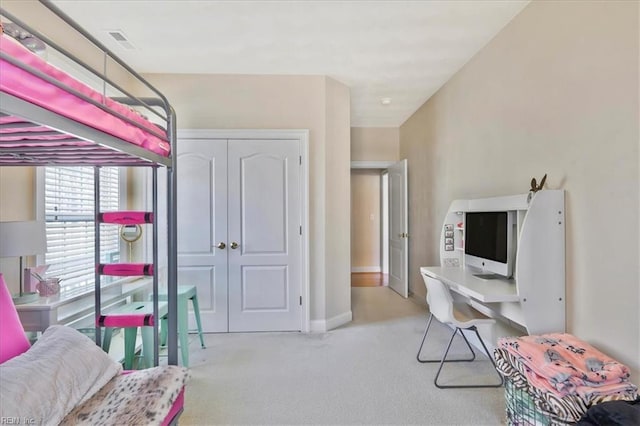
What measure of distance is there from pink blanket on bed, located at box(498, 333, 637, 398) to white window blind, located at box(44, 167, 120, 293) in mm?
2809

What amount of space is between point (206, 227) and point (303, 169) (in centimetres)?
117

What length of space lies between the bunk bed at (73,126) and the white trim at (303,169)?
1.34m

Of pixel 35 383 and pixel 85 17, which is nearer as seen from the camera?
pixel 35 383

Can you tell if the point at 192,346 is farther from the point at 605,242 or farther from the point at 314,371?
the point at 605,242

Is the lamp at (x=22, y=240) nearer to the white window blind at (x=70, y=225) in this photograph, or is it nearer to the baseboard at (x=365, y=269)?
the white window blind at (x=70, y=225)

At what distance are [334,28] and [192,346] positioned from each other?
3.02m

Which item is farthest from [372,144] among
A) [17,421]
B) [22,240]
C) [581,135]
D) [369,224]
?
[17,421]

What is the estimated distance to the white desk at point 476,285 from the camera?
1.99 m

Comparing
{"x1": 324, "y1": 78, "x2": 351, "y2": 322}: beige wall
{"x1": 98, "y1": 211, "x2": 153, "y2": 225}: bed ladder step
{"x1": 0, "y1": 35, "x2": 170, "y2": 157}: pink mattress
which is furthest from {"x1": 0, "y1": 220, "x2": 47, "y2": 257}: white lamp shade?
{"x1": 324, "y1": 78, "x2": 351, "y2": 322}: beige wall

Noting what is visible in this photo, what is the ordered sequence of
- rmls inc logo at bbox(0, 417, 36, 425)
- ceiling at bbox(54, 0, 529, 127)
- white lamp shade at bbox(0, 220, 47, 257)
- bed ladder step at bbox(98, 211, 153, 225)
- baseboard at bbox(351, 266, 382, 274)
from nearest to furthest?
rmls inc logo at bbox(0, 417, 36, 425) → white lamp shade at bbox(0, 220, 47, 257) → bed ladder step at bbox(98, 211, 153, 225) → ceiling at bbox(54, 0, 529, 127) → baseboard at bbox(351, 266, 382, 274)

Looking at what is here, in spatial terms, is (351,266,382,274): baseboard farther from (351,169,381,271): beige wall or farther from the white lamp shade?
the white lamp shade

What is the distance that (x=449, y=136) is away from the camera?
11.5 feet

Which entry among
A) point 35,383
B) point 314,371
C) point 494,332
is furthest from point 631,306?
point 35,383

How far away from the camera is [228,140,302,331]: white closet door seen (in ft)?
10.9
